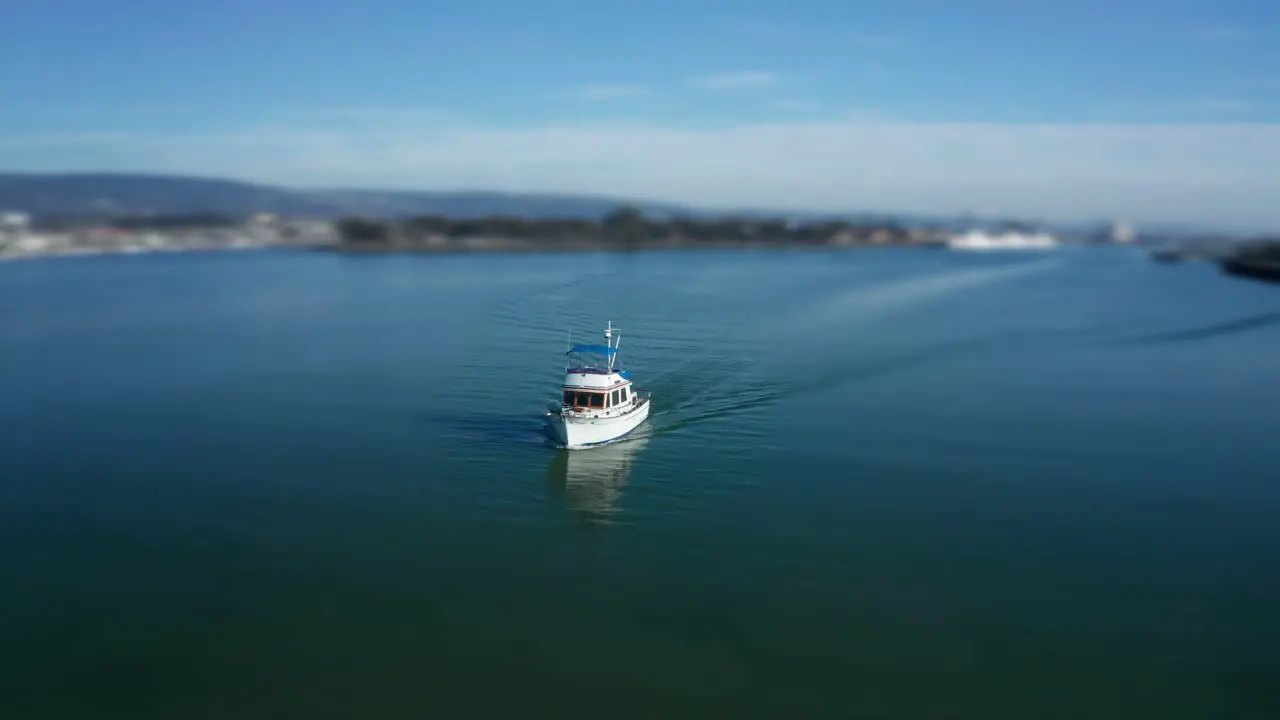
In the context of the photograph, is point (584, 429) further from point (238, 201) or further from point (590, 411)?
point (238, 201)

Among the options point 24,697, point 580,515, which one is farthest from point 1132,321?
point 24,697

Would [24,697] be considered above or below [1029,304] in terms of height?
below

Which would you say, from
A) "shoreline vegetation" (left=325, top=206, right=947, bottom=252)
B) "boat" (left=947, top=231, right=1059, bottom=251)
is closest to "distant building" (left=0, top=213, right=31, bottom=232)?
"shoreline vegetation" (left=325, top=206, right=947, bottom=252)

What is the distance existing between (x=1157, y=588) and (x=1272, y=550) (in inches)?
47.8

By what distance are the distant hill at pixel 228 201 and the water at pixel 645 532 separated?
225 feet

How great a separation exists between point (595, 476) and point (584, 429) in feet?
1.62

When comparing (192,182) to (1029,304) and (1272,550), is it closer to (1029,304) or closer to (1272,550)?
(1029,304)

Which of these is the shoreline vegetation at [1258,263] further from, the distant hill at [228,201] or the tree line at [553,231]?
the distant hill at [228,201]

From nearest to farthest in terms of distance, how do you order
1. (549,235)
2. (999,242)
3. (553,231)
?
1. (549,235)
2. (553,231)
3. (999,242)

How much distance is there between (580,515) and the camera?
277 inches

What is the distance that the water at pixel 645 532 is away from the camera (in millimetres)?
5008

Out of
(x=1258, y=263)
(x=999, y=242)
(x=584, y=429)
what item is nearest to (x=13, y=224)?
(x=584, y=429)

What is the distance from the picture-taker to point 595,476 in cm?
783

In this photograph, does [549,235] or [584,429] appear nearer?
[584,429]
